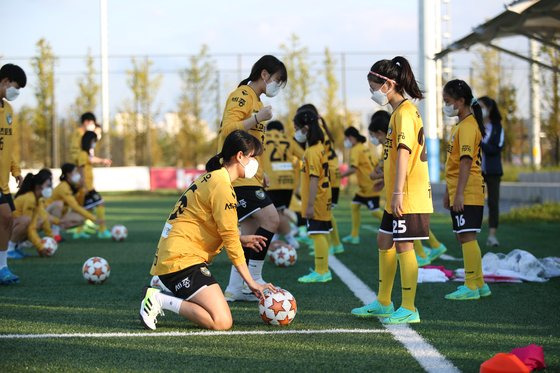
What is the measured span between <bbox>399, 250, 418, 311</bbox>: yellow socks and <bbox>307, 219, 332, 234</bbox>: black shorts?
275 cm

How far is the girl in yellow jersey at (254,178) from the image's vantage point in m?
7.64

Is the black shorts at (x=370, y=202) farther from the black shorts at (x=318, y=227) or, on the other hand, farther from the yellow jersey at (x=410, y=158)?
the yellow jersey at (x=410, y=158)

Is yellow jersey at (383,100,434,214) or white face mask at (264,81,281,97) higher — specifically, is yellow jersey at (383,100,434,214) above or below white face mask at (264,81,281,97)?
below

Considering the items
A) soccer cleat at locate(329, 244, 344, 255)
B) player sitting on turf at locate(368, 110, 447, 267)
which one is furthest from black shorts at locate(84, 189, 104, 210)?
player sitting on turf at locate(368, 110, 447, 267)

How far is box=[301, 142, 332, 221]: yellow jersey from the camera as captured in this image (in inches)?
359

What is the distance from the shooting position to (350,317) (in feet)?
21.8

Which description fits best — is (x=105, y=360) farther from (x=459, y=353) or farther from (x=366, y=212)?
(x=366, y=212)

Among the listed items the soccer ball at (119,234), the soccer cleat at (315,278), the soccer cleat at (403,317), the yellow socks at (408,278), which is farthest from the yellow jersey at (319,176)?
the soccer ball at (119,234)

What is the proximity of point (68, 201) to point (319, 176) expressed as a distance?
6707mm

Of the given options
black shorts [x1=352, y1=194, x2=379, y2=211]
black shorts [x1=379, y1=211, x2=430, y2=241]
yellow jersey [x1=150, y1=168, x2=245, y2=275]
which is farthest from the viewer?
black shorts [x1=352, y1=194, x2=379, y2=211]

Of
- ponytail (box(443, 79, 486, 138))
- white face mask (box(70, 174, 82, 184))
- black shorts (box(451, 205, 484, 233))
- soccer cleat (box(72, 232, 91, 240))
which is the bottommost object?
soccer cleat (box(72, 232, 91, 240))

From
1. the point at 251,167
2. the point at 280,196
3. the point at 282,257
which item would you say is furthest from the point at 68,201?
the point at 251,167

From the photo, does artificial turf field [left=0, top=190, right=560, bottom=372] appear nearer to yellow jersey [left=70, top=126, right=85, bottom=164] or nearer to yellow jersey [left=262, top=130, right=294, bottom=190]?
yellow jersey [left=262, top=130, right=294, bottom=190]

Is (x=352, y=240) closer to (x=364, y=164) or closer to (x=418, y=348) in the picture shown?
(x=364, y=164)
